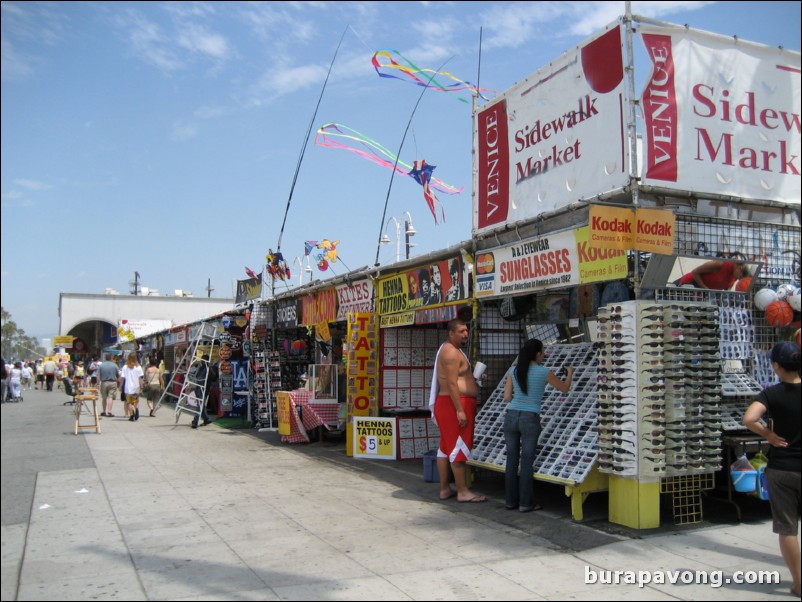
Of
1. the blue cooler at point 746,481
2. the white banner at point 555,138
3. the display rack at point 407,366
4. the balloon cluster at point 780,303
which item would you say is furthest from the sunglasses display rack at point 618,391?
the display rack at point 407,366

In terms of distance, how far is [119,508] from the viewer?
7.18 meters

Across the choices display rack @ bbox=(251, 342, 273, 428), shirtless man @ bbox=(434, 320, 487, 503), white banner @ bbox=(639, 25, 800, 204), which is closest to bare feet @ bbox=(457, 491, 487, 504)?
shirtless man @ bbox=(434, 320, 487, 503)

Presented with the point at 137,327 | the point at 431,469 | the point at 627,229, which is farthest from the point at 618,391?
the point at 137,327

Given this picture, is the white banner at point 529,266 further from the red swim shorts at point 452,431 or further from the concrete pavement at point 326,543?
the concrete pavement at point 326,543

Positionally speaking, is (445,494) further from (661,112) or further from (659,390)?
(661,112)

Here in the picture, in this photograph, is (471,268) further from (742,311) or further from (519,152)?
(742,311)

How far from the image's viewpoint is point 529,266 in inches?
300

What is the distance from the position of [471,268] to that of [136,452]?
266 inches

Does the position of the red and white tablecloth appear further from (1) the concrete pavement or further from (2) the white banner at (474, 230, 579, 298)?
(2) the white banner at (474, 230, 579, 298)

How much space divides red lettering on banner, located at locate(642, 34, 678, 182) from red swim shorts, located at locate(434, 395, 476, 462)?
321 centimetres

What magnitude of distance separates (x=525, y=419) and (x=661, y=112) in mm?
3305

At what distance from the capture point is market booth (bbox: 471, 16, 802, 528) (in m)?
6.07

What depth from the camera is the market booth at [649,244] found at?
6.07 meters

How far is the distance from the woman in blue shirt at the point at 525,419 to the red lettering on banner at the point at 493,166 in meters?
2.13
